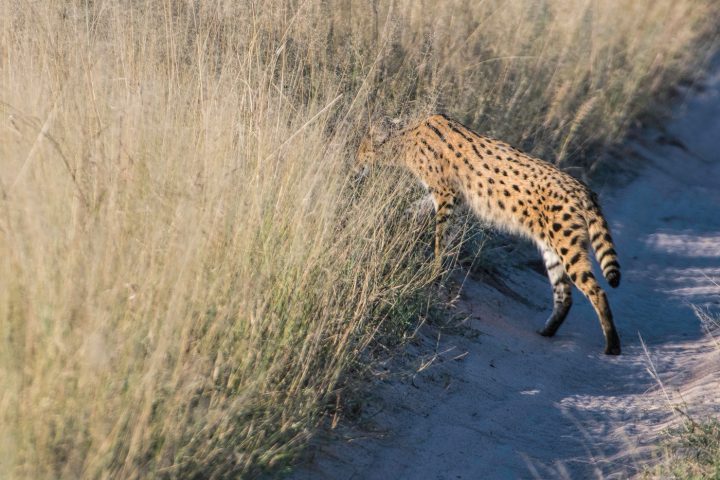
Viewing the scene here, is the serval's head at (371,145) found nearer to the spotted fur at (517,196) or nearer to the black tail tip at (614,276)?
the spotted fur at (517,196)

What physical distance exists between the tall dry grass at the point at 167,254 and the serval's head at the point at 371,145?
16 centimetres

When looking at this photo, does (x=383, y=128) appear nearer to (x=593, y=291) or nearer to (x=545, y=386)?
(x=593, y=291)

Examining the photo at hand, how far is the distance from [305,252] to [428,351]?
4.29 feet

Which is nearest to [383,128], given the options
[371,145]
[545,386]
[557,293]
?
[371,145]

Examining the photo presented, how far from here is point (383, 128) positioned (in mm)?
5863

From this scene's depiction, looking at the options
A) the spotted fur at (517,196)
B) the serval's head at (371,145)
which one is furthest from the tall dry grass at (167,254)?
the spotted fur at (517,196)

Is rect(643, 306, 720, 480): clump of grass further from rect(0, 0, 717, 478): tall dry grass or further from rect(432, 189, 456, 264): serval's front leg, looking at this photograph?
rect(432, 189, 456, 264): serval's front leg

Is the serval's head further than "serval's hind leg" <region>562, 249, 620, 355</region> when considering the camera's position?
No

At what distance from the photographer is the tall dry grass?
2471mm

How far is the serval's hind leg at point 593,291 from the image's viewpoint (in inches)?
211

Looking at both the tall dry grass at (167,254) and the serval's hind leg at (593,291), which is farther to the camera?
the serval's hind leg at (593,291)

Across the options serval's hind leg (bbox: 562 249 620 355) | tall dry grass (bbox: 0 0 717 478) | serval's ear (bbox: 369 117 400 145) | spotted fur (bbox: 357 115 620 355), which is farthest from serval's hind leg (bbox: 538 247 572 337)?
tall dry grass (bbox: 0 0 717 478)

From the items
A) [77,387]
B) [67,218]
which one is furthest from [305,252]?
[77,387]

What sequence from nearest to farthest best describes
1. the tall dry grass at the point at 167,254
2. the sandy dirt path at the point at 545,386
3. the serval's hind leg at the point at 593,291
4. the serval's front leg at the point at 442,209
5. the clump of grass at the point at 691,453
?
the tall dry grass at the point at 167,254
the clump of grass at the point at 691,453
the sandy dirt path at the point at 545,386
the serval's hind leg at the point at 593,291
the serval's front leg at the point at 442,209
